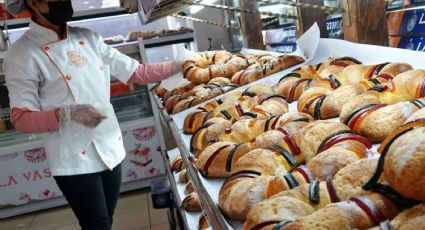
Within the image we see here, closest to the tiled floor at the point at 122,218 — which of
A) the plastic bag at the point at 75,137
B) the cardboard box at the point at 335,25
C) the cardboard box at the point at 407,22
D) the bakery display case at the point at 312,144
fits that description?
the plastic bag at the point at 75,137

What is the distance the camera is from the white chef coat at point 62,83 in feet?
6.21

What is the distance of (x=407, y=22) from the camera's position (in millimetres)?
4895

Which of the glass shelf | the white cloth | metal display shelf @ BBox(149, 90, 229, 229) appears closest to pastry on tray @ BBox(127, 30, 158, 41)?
the glass shelf

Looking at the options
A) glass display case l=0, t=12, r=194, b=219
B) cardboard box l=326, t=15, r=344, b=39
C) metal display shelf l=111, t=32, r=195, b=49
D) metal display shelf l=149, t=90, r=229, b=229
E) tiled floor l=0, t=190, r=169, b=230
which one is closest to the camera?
metal display shelf l=149, t=90, r=229, b=229

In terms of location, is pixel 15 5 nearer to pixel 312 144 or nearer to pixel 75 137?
pixel 75 137

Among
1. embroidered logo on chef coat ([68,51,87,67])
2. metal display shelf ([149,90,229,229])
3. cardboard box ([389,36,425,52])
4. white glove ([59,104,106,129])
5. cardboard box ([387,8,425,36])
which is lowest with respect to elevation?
cardboard box ([389,36,425,52])

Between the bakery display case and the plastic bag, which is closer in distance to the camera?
the bakery display case

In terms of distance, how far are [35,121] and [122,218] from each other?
2219 millimetres

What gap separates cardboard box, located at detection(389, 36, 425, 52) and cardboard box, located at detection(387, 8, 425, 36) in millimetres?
56

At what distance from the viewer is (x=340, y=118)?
3.80ft

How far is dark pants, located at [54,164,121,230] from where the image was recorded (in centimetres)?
202

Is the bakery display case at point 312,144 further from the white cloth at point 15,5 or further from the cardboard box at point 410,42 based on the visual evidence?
the cardboard box at point 410,42

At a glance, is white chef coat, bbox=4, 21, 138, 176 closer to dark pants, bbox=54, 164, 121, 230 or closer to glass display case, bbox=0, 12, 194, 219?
dark pants, bbox=54, 164, 121, 230

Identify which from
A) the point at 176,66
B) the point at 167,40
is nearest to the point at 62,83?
the point at 176,66
